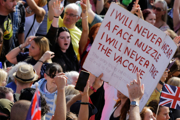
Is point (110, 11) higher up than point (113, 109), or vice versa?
point (110, 11)

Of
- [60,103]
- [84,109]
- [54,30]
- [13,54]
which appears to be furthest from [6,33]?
[60,103]

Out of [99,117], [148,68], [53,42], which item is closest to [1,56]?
[53,42]

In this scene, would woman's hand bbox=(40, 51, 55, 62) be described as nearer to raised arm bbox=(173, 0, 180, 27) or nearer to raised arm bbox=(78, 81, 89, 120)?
raised arm bbox=(78, 81, 89, 120)

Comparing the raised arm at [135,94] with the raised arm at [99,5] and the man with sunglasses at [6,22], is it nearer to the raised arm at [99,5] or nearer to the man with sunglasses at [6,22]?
the man with sunglasses at [6,22]

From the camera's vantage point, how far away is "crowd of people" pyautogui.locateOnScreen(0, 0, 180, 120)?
3197mm

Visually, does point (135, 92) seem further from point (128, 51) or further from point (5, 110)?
point (5, 110)

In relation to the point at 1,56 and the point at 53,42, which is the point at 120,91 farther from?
the point at 1,56

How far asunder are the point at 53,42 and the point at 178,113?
7.46 ft

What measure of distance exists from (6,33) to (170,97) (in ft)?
9.42

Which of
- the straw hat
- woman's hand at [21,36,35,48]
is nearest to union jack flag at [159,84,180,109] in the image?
the straw hat

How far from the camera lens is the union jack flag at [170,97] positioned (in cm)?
419

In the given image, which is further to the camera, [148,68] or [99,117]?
[99,117]

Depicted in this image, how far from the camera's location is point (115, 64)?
370 cm

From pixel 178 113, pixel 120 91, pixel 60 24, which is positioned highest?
pixel 120 91
